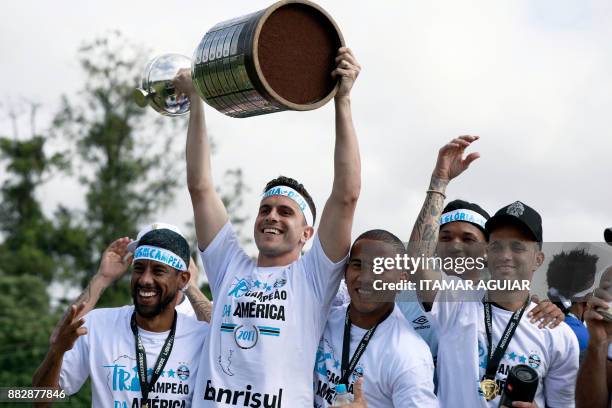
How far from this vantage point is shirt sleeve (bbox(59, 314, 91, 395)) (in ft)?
18.2

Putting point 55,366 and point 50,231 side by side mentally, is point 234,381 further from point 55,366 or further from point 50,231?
point 50,231

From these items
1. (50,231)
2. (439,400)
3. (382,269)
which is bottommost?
(439,400)

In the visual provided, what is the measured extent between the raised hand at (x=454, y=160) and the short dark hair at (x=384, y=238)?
0.51 m

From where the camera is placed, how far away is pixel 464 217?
570 cm

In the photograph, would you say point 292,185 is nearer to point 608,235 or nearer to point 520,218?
point 520,218

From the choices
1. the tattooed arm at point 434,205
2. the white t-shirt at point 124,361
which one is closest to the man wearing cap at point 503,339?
the tattooed arm at point 434,205

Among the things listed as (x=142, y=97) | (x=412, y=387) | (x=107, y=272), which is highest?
(x=142, y=97)

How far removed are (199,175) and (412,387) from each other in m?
1.81

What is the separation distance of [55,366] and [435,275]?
2284 millimetres

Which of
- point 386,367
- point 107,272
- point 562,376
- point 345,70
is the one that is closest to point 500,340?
point 562,376

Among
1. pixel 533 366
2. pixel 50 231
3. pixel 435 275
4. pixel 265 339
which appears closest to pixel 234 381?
pixel 265 339

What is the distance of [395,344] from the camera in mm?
4945

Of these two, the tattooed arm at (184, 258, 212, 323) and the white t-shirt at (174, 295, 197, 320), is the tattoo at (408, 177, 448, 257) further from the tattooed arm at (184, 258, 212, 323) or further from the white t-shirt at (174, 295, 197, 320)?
the white t-shirt at (174, 295, 197, 320)

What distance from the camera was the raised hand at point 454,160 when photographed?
18.2 ft
